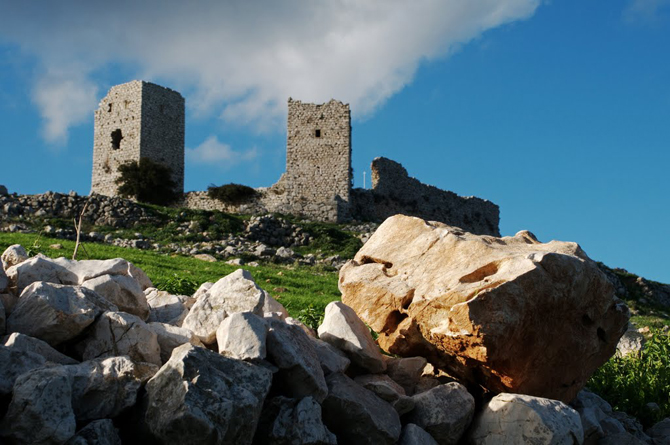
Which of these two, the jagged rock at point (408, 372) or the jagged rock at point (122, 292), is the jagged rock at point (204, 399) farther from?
the jagged rock at point (408, 372)

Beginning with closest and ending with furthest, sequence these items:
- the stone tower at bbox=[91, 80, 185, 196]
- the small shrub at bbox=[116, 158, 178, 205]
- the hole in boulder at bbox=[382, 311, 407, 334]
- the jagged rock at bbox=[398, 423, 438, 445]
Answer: the jagged rock at bbox=[398, 423, 438, 445]
the hole in boulder at bbox=[382, 311, 407, 334]
the small shrub at bbox=[116, 158, 178, 205]
the stone tower at bbox=[91, 80, 185, 196]

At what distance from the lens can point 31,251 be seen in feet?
46.4

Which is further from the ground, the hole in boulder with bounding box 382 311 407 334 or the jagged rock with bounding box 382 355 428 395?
the hole in boulder with bounding box 382 311 407 334

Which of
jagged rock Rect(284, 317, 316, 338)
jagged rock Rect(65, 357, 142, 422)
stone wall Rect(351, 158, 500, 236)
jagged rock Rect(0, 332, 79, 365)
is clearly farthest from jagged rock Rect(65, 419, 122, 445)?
stone wall Rect(351, 158, 500, 236)

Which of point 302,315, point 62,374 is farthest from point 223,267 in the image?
point 62,374

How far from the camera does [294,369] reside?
20.5 ft

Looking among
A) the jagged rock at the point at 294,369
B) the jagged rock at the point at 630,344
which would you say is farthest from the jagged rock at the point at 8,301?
the jagged rock at the point at 630,344

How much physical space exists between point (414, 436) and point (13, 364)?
3.74 metres

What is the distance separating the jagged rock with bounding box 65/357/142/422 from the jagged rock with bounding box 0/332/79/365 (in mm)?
455

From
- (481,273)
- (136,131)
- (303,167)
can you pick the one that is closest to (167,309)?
(481,273)

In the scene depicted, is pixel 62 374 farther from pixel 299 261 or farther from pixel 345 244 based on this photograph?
pixel 345 244

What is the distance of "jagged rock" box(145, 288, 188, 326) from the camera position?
25.3ft

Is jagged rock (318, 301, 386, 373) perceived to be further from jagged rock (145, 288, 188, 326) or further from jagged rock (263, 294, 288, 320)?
jagged rock (145, 288, 188, 326)

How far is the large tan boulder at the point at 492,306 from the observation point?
685 centimetres
